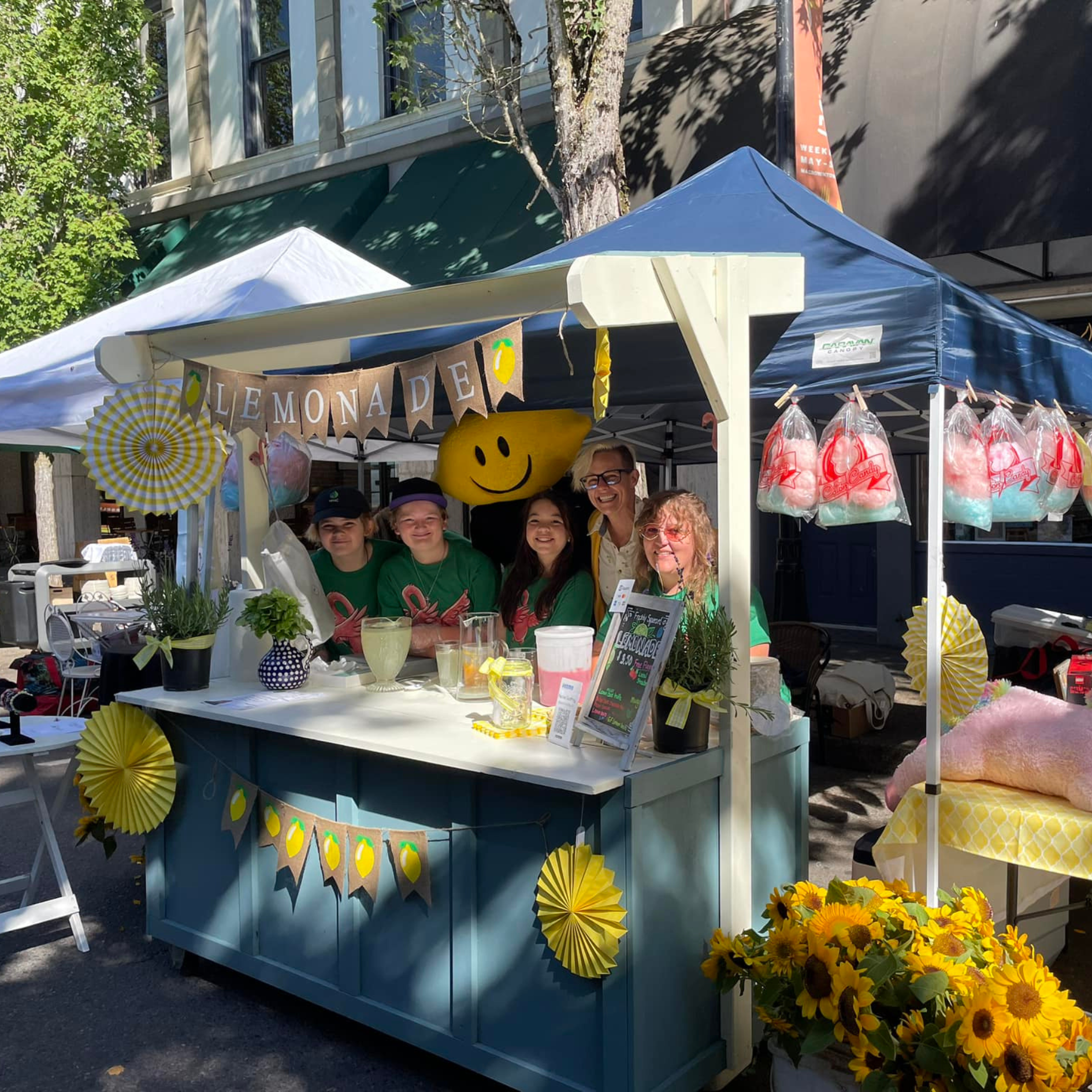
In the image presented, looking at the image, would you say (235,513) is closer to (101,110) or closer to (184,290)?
(184,290)

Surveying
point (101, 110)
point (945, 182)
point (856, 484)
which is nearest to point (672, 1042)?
point (856, 484)

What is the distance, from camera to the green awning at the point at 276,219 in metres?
11.0

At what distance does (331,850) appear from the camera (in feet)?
11.3

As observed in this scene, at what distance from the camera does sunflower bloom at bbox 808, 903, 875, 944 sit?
2.73m

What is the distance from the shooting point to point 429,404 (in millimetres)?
3350

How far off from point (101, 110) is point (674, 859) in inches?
478

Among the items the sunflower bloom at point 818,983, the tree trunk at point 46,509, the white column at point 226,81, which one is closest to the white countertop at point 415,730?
the sunflower bloom at point 818,983

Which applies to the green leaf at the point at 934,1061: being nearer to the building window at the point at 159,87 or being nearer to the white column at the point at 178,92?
the white column at the point at 178,92

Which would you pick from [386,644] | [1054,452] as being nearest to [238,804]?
[386,644]

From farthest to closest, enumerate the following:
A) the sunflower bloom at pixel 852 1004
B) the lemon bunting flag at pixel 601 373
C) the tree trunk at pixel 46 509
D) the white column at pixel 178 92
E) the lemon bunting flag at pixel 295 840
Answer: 1. the white column at pixel 178 92
2. the tree trunk at pixel 46 509
3. the lemon bunting flag at pixel 295 840
4. the lemon bunting flag at pixel 601 373
5. the sunflower bloom at pixel 852 1004

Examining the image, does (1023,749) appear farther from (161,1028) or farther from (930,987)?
(161,1028)

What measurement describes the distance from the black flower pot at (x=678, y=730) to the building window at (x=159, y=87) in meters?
13.5

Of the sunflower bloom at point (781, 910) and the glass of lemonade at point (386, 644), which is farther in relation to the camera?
the glass of lemonade at point (386, 644)

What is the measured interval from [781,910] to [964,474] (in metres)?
1.83
